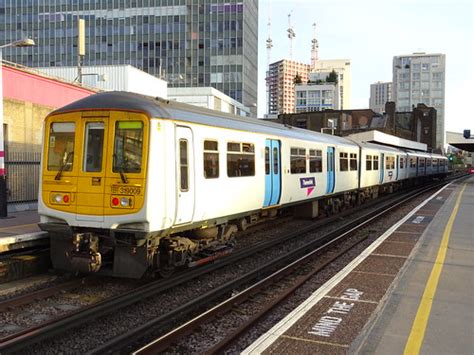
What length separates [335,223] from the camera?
16.5m

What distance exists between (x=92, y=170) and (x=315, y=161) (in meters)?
8.79

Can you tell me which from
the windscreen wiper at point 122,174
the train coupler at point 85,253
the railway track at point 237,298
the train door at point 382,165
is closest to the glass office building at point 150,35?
the train door at point 382,165

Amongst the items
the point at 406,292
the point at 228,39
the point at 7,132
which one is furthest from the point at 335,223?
the point at 228,39

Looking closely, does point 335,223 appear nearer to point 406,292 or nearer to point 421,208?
point 421,208

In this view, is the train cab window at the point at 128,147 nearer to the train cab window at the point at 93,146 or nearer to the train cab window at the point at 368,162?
the train cab window at the point at 93,146

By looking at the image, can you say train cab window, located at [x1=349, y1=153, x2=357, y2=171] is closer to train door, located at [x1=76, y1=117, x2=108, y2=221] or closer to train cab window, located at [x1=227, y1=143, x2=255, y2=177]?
train cab window, located at [x1=227, y1=143, x2=255, y2=177]

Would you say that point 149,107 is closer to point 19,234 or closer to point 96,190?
point 96,190

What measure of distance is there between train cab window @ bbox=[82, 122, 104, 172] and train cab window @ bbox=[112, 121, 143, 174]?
1.00ft

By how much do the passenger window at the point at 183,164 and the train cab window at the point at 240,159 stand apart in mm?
1594

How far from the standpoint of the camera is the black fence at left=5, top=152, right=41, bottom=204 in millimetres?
15828

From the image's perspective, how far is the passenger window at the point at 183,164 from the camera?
7934 millimetres

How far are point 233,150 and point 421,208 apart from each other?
12305 millimetres

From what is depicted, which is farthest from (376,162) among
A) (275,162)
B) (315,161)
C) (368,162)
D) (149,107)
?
(149,107)

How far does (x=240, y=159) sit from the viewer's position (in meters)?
10.0
